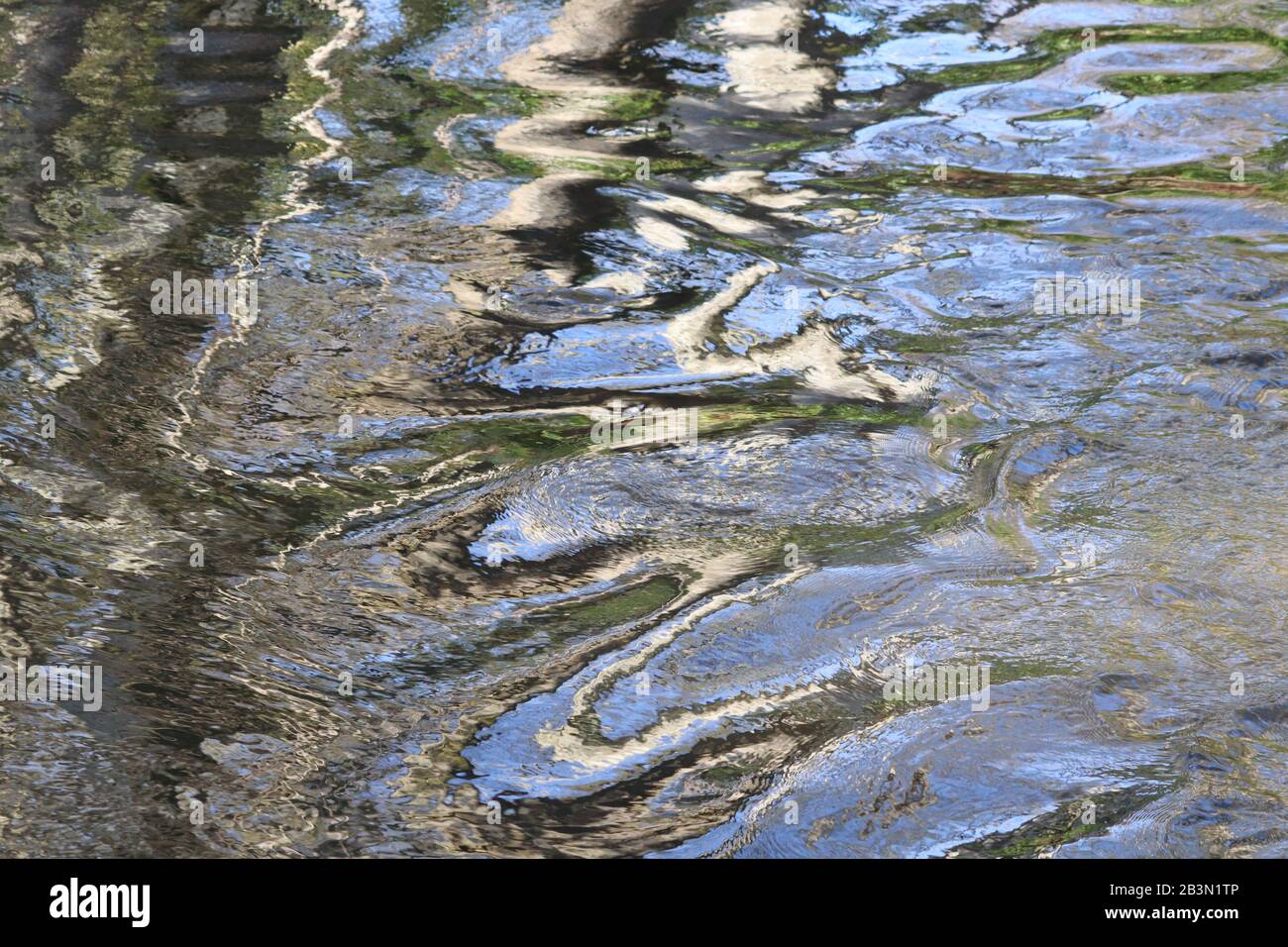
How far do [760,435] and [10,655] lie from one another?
2.17 m

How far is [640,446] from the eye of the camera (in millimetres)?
4059

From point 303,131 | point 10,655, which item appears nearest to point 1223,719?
point 10,655

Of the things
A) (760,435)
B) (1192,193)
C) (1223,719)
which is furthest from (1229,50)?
(1223,719)

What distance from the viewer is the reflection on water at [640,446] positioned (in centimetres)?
277

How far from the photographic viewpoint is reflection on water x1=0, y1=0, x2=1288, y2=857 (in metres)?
2.77

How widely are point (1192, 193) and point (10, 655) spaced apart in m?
4.97

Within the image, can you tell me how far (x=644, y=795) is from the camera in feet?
9.00

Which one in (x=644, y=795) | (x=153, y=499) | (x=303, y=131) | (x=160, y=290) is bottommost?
(x=644, y=795)

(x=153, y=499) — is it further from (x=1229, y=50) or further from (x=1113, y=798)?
(x=1229, y=50)

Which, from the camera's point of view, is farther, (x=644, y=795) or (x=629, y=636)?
(x=629, y=636)

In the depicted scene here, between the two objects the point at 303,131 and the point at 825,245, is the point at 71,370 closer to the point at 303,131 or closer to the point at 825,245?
the point at 303,131
